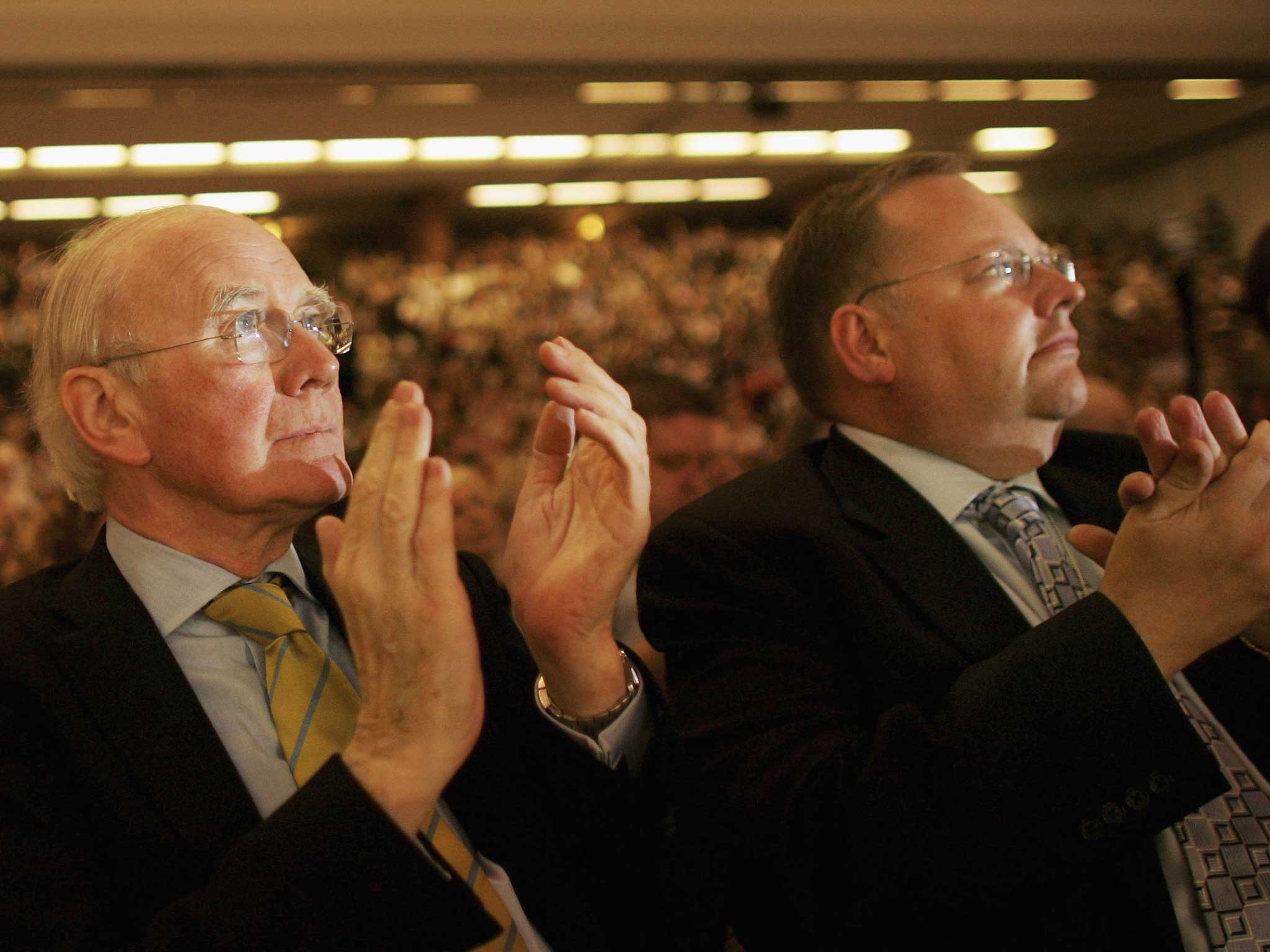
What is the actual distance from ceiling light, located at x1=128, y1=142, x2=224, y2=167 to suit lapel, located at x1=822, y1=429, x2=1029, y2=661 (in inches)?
188

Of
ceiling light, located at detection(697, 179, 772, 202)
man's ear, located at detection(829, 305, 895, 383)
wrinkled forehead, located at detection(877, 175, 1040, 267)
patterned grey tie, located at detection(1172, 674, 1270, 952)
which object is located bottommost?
patterned grey tie, located at detection(1172, 674, 1270, 952)

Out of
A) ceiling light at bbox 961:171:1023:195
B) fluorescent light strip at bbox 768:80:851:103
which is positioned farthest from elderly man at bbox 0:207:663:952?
ceiling light at bbox 961:171:1023:195

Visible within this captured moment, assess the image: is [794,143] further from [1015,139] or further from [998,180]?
[998,180]

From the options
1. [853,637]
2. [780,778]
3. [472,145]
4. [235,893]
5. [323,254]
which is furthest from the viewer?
[323,254]

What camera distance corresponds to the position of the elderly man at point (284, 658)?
899 millimetres

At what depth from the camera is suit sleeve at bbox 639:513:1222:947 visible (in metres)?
1.10

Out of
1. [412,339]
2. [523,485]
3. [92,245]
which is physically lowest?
[523,485]

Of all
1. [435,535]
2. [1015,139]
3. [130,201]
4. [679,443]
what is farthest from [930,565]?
[1015,139]

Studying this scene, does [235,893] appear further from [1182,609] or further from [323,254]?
[323,254]

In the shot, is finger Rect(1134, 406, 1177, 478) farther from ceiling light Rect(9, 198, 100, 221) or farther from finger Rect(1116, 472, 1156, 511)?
ceiling light Rect(9, 198, 100, 221)

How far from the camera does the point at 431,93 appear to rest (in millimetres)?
4777

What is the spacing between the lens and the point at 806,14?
15.1 ft

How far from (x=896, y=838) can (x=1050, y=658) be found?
25 centimetres

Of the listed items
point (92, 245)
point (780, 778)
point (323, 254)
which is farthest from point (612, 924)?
point (323, 254)
